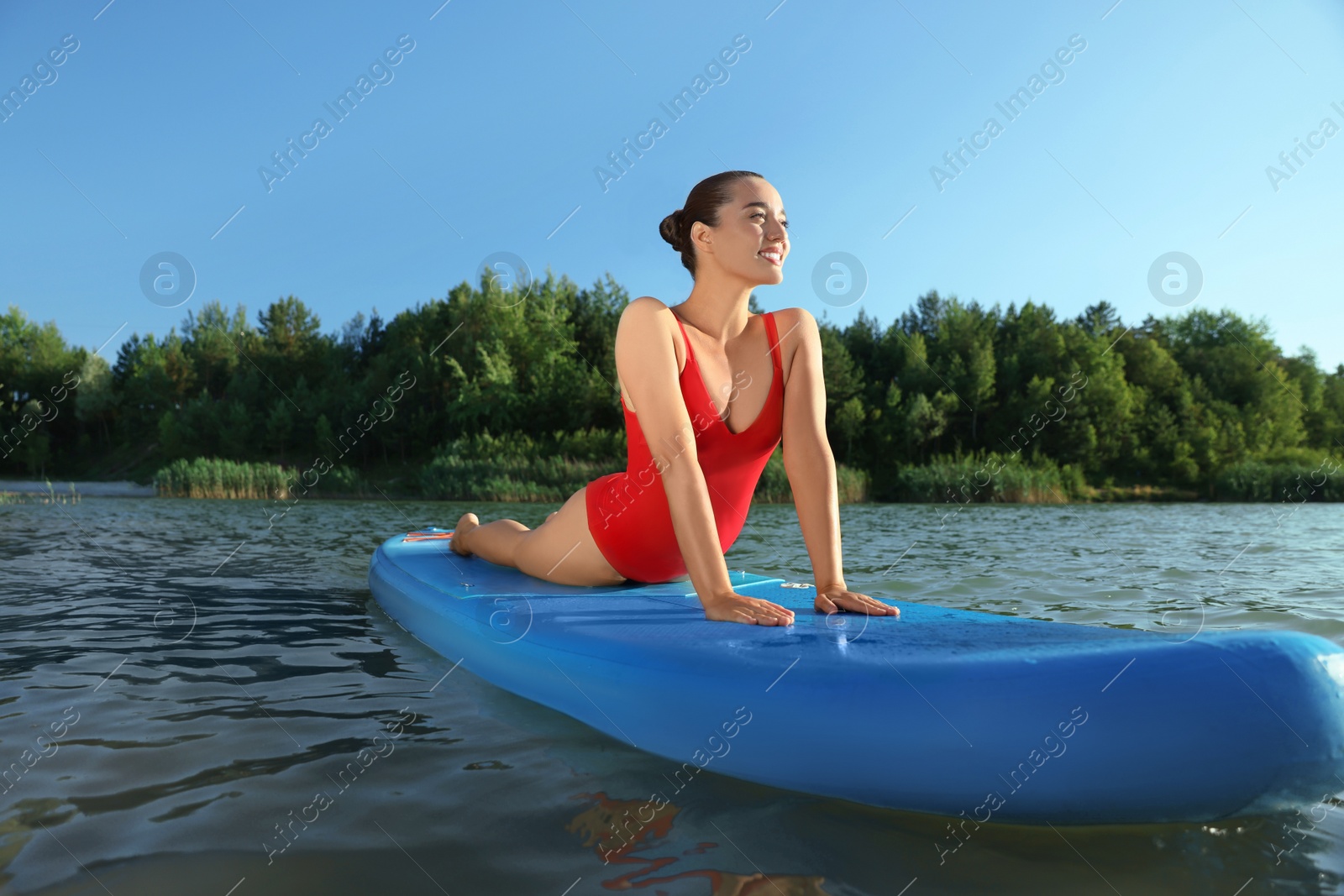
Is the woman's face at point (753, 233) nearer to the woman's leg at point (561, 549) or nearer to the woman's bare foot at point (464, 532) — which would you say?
the woman's leg at point (561, 549)

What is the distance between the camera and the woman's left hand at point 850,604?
2.31 m

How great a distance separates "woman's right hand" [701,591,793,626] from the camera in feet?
7.06

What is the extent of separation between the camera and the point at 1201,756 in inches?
57.4

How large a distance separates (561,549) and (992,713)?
5.87 feet

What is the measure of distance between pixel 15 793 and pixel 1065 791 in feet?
7.30

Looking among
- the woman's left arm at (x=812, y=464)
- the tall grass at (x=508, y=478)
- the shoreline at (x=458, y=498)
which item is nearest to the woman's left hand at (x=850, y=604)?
the woman's left arm at (x=812, y=464)

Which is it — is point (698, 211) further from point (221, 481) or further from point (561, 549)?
point (221, 481)

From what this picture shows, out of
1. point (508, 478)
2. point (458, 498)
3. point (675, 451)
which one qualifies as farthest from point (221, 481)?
point (675, 451)

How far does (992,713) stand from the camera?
1542 millimetres

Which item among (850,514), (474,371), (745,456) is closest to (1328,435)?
(850,514)

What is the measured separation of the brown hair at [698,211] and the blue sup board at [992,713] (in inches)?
49.7

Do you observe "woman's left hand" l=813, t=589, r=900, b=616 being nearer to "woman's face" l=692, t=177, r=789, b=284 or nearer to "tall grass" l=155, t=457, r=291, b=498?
"woman's face" l=692, t=177, r=789, b=284

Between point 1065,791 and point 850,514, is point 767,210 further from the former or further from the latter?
point 850,514

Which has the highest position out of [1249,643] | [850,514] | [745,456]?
[745,456]
